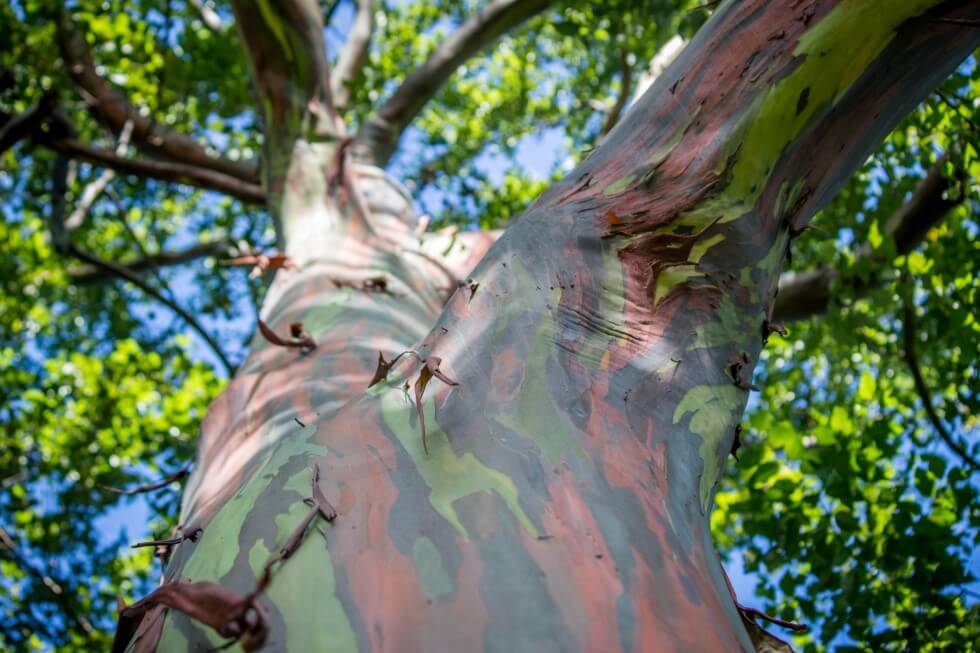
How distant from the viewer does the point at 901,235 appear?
3.48 meters

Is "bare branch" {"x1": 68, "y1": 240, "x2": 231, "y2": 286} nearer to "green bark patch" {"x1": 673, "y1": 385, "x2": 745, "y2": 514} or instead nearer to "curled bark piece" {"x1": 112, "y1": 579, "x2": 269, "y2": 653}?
"green bark patch" {"x1": 673, "y1": 385, "x2": 745, "y2": 514}

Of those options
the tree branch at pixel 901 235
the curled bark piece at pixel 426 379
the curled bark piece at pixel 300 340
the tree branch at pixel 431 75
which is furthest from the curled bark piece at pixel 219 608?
the tree branch at pixel 431 75

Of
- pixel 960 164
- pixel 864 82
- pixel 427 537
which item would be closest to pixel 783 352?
pixel 960 164

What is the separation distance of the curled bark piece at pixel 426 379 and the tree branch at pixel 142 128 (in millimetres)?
3600

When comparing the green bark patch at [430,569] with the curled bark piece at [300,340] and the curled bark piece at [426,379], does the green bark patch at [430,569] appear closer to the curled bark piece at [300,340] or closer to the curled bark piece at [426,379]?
the curled bark piece at [426,379]

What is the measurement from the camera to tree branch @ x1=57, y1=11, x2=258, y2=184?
438 centimetres

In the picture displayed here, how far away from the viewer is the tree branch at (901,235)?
3.38 meters

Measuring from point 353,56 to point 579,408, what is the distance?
4571mm

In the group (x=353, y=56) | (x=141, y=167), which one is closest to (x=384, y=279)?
(x=141, y=167)

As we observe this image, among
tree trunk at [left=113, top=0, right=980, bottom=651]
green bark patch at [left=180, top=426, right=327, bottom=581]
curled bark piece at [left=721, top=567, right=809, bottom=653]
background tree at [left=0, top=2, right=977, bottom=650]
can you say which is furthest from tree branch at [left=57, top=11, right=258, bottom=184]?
curled bark piece at [left=721, top=567, right=809, bottom=653]

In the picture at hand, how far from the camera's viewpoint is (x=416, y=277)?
253 centimetres

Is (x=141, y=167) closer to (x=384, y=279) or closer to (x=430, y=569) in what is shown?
(x=384, y=279)

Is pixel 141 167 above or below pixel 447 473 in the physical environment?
above

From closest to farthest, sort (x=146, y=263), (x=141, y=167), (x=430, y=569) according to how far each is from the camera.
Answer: (x=430, y=569) → (x=141, y=167) → (x=146, y=263)
